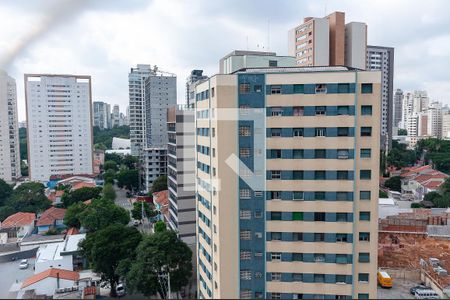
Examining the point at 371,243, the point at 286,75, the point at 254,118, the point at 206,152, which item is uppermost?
the point at 286,75

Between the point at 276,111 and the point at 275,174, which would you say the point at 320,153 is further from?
the point at 276,111

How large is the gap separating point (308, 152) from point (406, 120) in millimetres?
47576

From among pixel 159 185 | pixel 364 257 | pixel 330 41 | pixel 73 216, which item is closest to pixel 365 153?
pixel 364 257

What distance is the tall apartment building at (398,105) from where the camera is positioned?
49750 millimetres

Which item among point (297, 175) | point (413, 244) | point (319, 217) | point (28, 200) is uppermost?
point (297, 175)

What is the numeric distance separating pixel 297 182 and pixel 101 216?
30.2 feet

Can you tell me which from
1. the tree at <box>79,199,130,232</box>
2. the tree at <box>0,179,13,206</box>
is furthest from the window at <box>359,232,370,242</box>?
the tree at <box>0,179,13,206</box>

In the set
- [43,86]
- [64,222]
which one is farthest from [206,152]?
[43,86]

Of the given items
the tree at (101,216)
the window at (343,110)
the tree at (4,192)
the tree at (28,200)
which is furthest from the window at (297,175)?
the tree at (4,192)

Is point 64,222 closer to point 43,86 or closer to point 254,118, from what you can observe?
point 254,118

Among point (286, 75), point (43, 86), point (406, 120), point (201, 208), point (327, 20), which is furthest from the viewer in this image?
point (406, 120)

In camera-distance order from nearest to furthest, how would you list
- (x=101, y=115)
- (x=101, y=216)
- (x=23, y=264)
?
1. (x=23, y=264)
2. (x=101, y=216)
3. (x=101, y=115)

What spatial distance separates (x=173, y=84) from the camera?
25.9 m

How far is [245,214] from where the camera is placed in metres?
6.46
